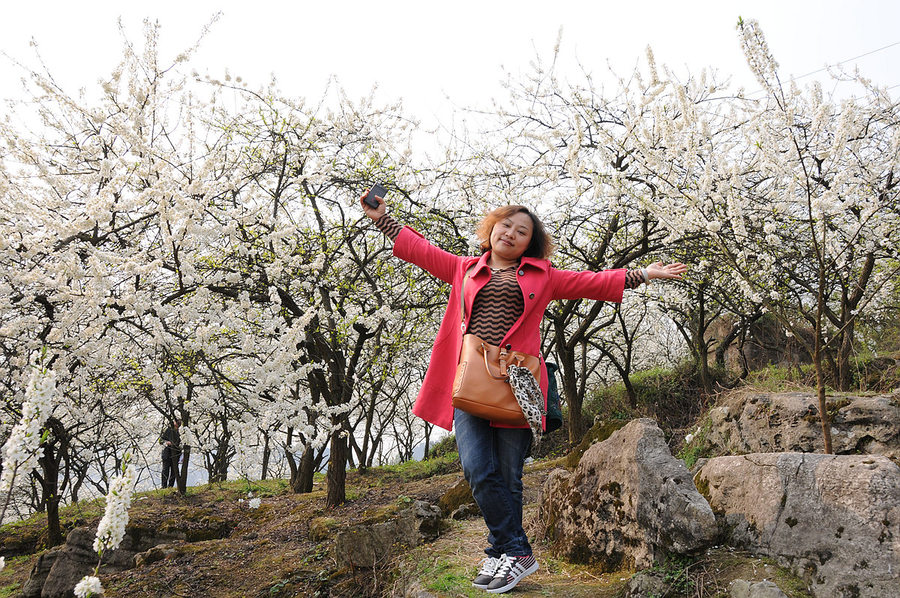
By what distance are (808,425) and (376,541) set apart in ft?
11.9

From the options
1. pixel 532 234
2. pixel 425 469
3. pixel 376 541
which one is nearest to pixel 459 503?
pixel 376 541

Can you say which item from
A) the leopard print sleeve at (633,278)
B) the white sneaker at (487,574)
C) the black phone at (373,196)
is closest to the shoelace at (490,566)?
the white sneaker at (487,574)

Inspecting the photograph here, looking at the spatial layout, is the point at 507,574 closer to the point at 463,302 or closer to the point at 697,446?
the point at 463,302

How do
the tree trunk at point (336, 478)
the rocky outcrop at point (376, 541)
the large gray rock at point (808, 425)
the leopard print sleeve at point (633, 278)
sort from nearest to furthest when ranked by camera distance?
the leopard print sleeve at point (633, 278)
the rocky outcrop at point (376, 541)
the large gray rock at point (808, 425)
the tree trunk at point (336, 478)

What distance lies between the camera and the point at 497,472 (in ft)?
9.86

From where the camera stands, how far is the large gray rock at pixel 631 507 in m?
2.97

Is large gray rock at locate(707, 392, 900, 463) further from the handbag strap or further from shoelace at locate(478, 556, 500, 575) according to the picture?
the handbag strap

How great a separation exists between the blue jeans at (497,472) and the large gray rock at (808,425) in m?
2.92

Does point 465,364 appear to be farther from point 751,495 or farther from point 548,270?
point 751,495

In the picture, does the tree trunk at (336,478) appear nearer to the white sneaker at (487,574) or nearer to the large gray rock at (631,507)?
the large gray rock at (631,507)

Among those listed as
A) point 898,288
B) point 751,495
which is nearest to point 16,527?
point 751,495

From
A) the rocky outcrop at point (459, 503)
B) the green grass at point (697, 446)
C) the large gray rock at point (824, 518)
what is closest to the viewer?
the large gray rock at point (824, 518)

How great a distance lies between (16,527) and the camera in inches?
355

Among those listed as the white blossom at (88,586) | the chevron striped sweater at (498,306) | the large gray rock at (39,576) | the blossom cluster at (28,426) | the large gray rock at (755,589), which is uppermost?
the chevron striped sweater at (498,306)
